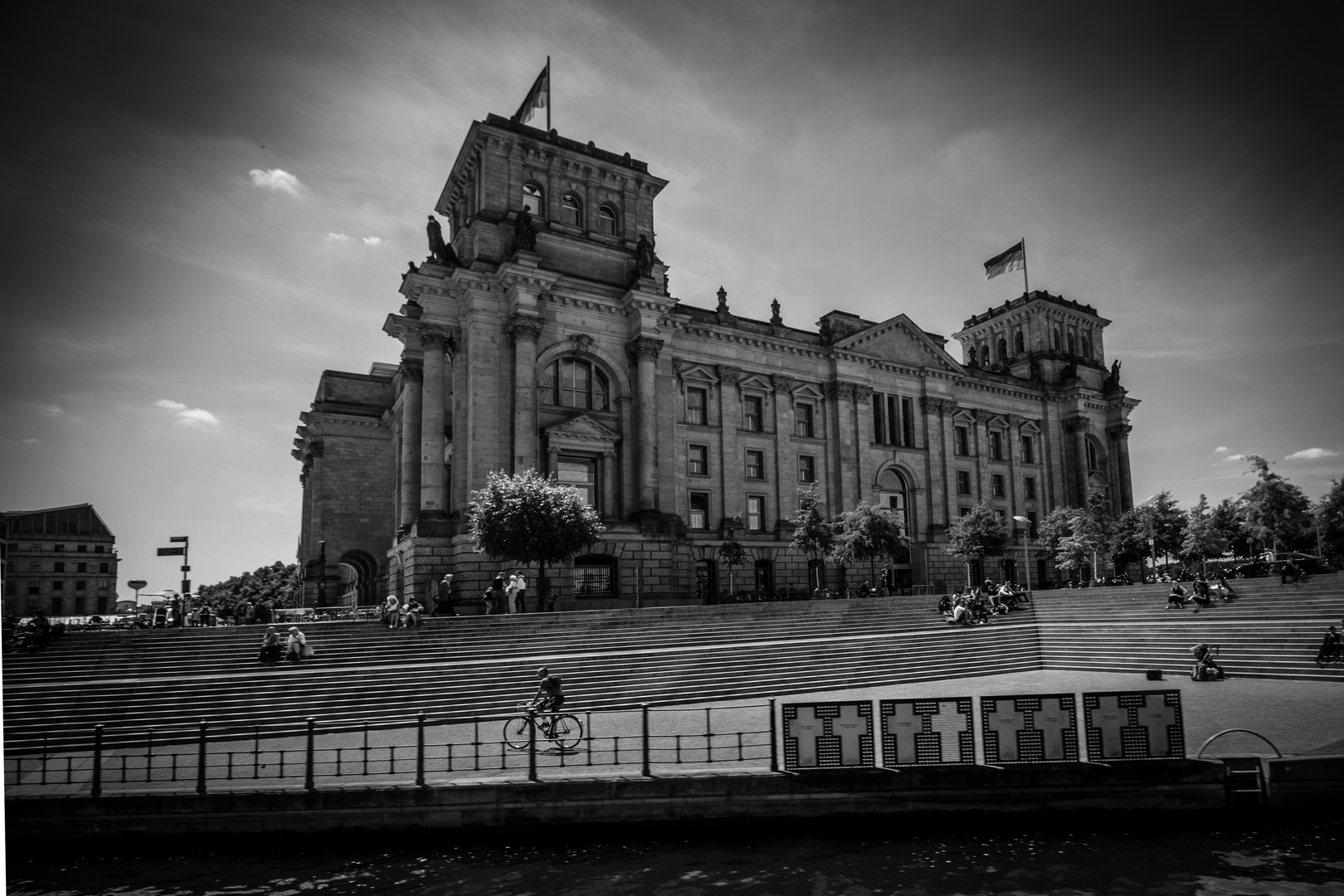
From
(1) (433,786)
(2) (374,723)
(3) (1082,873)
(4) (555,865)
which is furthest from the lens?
(2) (374,723)

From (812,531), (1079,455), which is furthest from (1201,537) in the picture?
(812,531)

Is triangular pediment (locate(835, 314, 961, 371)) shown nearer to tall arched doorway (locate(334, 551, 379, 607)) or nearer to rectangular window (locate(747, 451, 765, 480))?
rectangular window (locate(747, 451, 765, 480))

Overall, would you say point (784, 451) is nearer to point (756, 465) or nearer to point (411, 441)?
point (756, 465)

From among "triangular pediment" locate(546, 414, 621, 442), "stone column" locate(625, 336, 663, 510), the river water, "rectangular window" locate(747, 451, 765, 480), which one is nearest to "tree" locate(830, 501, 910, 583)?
"rectangular window" locate(747, 451, 765, 480)

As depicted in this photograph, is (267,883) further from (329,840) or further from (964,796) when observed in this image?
(964,796)

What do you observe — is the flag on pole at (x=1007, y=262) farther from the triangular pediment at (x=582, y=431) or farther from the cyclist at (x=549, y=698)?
the cyclist at (x=549, y=698)

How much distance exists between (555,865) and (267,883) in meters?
4.02

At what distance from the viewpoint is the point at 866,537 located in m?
49.1


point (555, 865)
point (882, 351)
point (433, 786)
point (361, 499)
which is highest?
point (882, 351)

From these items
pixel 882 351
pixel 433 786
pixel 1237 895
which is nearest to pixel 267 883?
pixel 433 786

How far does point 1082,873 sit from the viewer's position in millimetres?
12211

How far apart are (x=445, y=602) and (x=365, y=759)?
24.8 metres

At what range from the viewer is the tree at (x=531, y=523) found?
1474 inches

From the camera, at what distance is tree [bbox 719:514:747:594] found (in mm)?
50281
